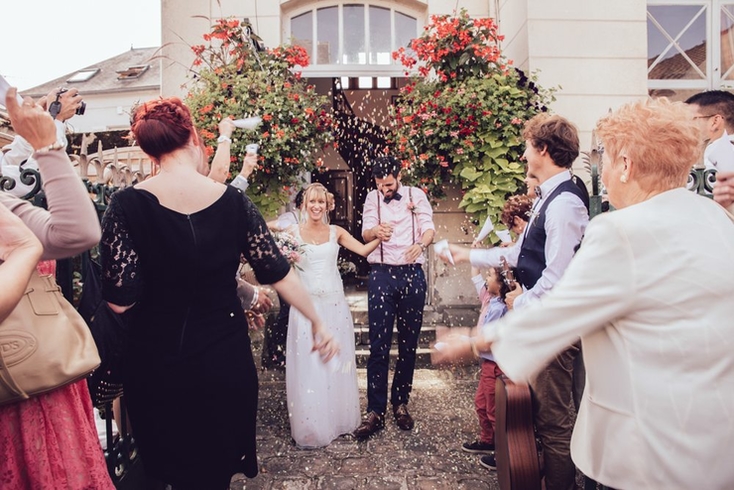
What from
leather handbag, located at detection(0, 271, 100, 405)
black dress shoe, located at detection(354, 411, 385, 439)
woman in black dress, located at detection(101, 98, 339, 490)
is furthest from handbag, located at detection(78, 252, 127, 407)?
black dress shoe, located at detection(354, 411, 385, 439)

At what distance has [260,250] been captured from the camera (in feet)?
7.05

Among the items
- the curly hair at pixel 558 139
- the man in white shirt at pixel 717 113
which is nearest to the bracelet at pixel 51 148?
the curly hair at pixel 558 139

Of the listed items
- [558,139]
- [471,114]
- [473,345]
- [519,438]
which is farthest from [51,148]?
[471,114]

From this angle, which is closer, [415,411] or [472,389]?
[415,411]

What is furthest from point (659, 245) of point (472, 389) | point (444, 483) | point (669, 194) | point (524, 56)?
point (524, 56)

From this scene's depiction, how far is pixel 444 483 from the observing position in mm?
3365

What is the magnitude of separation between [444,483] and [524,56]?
4819mm

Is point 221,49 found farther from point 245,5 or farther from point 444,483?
point 444,483

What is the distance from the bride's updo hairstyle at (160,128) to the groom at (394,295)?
2.60 meters

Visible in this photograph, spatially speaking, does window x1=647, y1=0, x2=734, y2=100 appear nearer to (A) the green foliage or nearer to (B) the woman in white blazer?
(A) the green foliage

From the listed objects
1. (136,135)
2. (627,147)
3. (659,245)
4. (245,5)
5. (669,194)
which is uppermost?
(245,5)

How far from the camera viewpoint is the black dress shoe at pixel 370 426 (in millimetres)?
4145

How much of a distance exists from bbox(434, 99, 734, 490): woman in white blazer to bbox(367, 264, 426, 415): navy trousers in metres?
2.94

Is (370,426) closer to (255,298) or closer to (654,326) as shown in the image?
(255,298)
